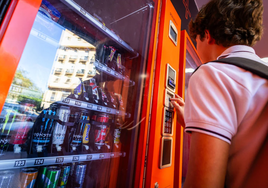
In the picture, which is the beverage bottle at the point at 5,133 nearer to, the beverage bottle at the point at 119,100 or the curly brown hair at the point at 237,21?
the beverage bottle at the point at 119,100

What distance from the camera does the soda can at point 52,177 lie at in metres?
0.97

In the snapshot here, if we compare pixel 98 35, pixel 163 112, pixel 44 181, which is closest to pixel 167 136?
pixel 163 112

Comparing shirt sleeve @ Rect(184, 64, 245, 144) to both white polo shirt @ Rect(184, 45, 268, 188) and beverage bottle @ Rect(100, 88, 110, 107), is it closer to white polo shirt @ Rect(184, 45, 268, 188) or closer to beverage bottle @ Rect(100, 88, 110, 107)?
white polo shirt @ Rect(184, 45, 268, 188)

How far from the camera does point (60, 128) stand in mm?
1105

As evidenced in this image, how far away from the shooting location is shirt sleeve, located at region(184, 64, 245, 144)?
1.56 feet

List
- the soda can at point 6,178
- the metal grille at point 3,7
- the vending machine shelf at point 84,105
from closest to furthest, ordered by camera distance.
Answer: the metal grille at point 3,7, the soda can at point 6,178, the vending machine shelf at point 84,105

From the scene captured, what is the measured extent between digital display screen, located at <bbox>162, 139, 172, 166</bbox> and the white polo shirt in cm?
74

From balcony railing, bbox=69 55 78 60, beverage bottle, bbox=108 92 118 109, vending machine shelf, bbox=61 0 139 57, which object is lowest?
beverage bottle, bbox=108 92 118 109

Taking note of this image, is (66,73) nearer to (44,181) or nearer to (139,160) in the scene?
(44,181)

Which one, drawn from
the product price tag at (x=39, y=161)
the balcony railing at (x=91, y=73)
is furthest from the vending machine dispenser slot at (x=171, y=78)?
the product price tag at (x=39, y=161)

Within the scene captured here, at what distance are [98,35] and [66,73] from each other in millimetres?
477

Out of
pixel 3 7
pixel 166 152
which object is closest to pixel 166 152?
pixel 166 152

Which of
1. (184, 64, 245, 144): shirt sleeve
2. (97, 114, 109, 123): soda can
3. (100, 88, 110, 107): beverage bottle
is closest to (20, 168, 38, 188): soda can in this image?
(97, 114, 109, 123): soda can

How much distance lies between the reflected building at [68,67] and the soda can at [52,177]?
42 centimetres
